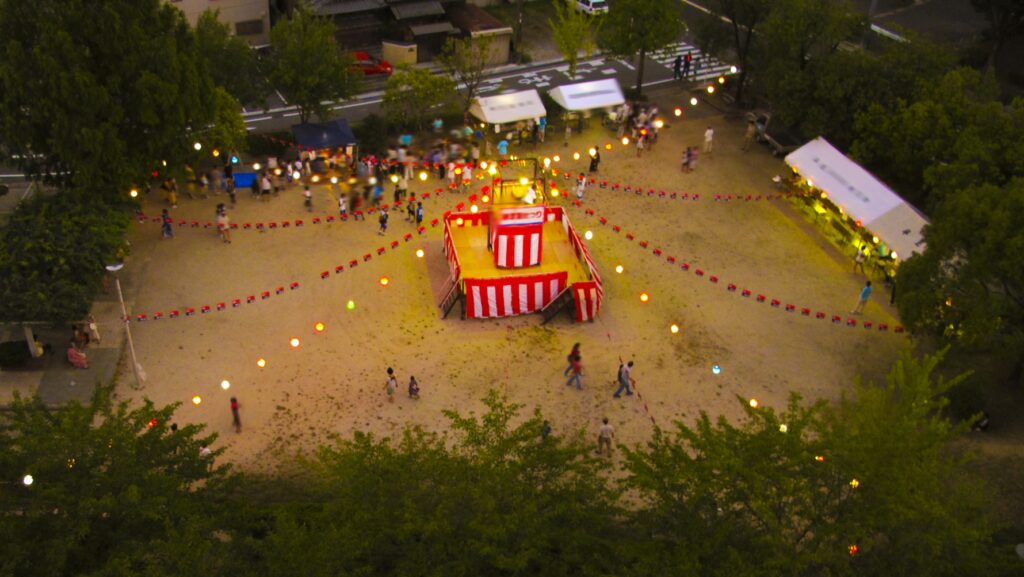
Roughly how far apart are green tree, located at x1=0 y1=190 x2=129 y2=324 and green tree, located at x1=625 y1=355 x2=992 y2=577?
52.4 feet

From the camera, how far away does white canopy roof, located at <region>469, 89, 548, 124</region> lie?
35.7 metres

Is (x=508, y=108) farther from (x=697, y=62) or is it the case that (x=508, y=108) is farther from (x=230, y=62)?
(x=697, y=62)

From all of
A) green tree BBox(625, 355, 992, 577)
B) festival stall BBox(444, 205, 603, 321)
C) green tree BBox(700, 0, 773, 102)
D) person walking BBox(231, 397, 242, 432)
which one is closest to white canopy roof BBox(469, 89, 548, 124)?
festival stall BBox(444, 205, 603, 321)

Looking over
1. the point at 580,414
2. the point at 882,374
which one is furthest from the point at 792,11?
the point at 580,414

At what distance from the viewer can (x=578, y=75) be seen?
143ft

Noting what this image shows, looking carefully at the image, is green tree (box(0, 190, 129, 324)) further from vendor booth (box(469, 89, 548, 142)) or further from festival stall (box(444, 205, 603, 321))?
vendor booth (box(469, 89, 548, 142))

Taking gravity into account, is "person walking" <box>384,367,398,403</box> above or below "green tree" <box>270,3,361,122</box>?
below

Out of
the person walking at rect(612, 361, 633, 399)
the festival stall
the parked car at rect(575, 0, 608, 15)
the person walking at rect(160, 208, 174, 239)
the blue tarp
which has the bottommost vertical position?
the person walking at rect(612, 361, 633, 399)

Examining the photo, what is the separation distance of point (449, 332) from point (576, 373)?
167 inches

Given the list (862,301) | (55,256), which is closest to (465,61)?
(862,301)

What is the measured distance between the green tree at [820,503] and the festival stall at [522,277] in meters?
10.4

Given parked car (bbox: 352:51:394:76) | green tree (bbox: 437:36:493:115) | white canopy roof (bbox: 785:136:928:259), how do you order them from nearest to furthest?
white canopy roof (bbox: 785:136:928:259) → green tree (bbox: 437:36:493:115) → parked car (bbox: 352:51:394:76)

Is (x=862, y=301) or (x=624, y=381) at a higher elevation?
(x=862, y=301)

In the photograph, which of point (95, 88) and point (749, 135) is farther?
point (749, 135)
